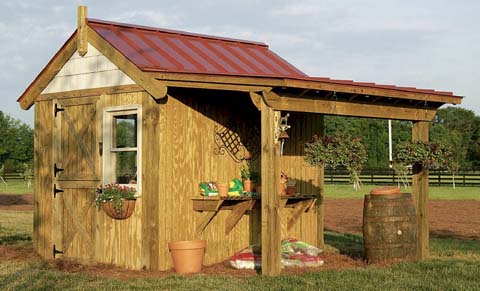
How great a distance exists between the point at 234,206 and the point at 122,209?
72.6 inches

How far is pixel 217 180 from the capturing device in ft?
39.1

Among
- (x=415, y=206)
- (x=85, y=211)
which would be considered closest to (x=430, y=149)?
(x=415, y=206)

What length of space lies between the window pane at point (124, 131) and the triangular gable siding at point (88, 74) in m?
0.58

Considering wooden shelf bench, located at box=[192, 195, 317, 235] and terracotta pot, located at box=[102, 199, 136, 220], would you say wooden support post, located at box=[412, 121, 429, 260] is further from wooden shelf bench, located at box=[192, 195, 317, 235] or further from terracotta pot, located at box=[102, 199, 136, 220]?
terracotta pot, located at box=[102, 199, 136, 220]

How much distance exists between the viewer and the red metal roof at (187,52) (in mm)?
11508

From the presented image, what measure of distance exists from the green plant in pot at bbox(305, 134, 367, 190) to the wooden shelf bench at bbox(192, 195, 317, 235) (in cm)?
149

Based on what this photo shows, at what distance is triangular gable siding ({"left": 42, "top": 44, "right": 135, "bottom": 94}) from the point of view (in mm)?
11547

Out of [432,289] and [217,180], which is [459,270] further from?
[217,180]

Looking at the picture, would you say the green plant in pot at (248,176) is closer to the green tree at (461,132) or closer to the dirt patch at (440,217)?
the dirt patch at (440,217)

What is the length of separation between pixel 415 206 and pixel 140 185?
179 inches

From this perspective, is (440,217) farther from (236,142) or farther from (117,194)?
(117,194)

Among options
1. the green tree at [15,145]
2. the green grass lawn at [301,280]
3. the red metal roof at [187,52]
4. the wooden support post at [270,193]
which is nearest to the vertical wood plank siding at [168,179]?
the red metal roof at [187,52]

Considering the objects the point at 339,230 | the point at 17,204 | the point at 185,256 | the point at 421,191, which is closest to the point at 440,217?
the point at 339,230

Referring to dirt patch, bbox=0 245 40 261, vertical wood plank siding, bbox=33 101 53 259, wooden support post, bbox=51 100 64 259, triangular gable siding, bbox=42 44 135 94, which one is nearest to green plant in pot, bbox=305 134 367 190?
triangular gable siding, bbox=42 44 135 94
